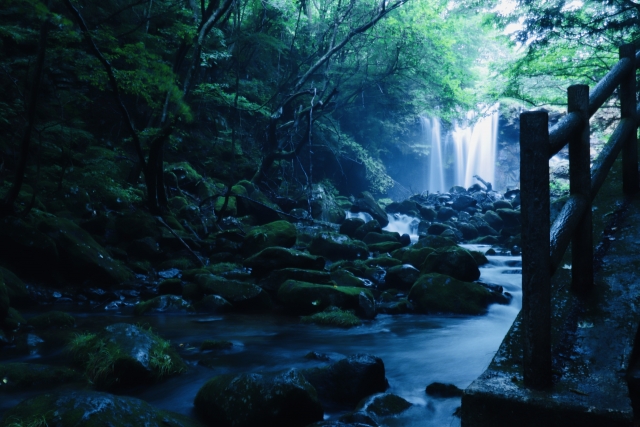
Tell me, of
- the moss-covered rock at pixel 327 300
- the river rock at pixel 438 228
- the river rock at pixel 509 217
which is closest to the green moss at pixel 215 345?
the moss-covered rock at pixel 327 300

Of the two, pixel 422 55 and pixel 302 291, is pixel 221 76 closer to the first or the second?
pixel 422 55

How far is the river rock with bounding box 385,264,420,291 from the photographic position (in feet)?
32.7

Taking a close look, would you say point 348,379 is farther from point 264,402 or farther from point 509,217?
point 509,217

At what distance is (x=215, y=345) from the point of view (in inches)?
229

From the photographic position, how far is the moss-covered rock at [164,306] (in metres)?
7.70

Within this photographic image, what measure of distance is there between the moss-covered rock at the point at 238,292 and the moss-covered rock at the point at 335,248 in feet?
15.1

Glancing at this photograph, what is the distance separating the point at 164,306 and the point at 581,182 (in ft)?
22.6

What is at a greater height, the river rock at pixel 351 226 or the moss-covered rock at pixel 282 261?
the river rock at pixel 351 226

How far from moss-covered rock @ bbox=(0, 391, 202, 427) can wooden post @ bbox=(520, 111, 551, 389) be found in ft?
7.27

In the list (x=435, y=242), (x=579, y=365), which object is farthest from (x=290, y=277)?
(x=579, y=365)

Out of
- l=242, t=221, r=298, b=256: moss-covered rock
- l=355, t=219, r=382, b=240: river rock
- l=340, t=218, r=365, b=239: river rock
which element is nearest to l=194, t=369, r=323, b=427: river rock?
l=242, t=221, r=298, b=256: moss-covered rock

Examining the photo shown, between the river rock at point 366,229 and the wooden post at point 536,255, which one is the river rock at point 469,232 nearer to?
the river rock at point 366,229

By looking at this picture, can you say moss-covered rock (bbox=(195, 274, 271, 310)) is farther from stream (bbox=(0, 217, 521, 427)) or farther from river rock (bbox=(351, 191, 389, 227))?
river rock (bbox=(351, 191, 389, 227))

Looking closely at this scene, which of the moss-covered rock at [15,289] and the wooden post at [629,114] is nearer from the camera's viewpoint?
the wooden post at [629,114]
